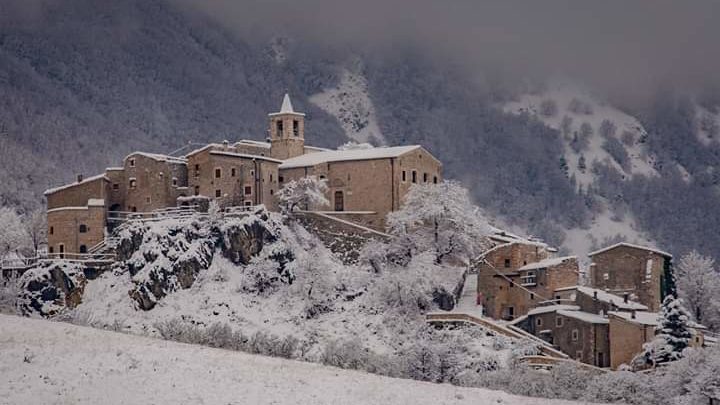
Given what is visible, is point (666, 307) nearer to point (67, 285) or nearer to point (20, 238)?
point (67, 285)

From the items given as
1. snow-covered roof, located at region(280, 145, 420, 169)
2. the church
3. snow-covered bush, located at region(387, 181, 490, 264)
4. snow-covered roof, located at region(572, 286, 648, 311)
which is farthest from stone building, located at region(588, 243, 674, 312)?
snow-covered roof, located at region(280, 145, 420, 169)

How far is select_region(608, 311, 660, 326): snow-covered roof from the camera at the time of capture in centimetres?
10488

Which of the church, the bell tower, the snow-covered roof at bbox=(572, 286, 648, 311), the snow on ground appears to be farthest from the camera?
the bell tower

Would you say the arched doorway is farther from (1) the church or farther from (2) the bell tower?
(2) the bell tower

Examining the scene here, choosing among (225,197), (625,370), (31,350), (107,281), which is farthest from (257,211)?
(31,350)

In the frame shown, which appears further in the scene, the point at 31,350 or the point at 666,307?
the point at 666,307

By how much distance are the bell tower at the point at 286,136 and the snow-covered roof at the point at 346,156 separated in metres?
2.30

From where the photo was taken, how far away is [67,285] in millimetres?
118875

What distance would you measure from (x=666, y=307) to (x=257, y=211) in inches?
1257

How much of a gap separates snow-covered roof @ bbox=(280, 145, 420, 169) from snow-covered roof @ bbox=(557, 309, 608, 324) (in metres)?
20.6

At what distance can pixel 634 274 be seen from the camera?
115375mm

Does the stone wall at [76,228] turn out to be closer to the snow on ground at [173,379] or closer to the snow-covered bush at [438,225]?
the snow-covered bush at [438,225]

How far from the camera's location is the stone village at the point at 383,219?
352 feet

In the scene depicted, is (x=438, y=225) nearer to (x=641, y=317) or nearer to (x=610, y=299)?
(x=610, y=299)
